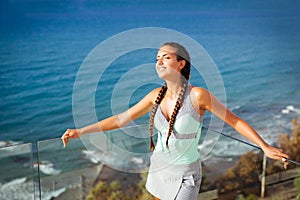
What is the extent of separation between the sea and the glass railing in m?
0.21

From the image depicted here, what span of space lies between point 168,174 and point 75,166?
3.10ft

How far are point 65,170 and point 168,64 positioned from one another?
3.92ft

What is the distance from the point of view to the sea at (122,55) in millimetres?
4684

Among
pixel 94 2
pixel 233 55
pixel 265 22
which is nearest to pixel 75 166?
pixel 94 2

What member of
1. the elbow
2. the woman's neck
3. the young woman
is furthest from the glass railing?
the woman's neck

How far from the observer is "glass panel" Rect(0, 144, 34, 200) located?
2527 millimetres

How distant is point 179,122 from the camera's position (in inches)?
76.1

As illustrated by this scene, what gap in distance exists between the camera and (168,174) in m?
2.02

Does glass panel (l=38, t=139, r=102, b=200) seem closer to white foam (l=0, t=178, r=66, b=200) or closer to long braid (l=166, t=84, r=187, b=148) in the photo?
white foam (l=0, t=178, r=66, b=200)

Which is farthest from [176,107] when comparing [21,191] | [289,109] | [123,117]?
[289,109]

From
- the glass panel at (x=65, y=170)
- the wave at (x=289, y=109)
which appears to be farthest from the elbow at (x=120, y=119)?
the wave at (x=289, y=109)

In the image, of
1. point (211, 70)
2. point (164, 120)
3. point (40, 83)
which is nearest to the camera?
point (164, 120)

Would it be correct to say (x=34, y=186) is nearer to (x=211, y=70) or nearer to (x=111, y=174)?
(x=111, y=174)

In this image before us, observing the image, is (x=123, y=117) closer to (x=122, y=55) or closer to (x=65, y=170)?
(x=65, y=170)
